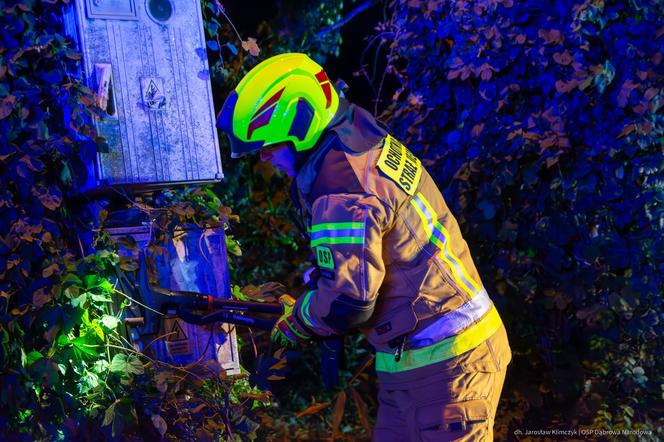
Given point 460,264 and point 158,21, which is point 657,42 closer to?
point 460,264

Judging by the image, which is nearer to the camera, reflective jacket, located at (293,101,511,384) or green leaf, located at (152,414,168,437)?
reflective jacket, located at (293,101,511,384)

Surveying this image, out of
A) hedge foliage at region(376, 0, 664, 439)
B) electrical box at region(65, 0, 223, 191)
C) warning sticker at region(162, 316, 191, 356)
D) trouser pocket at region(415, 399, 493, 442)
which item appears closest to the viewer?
trouser pocket at region(415, 399, 493, 442)

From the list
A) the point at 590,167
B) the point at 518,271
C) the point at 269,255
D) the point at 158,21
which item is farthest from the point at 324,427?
the point at 158,21

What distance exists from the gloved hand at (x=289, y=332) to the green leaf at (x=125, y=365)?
578mm

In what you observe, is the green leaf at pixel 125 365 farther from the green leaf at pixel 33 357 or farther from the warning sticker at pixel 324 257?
the warning sticker at pixel 324 257

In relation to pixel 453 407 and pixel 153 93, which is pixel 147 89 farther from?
pixel 453 407

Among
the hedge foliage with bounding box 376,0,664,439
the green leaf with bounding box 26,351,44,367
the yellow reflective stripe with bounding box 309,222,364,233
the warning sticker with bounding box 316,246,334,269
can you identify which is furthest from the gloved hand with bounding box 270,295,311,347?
the hedge foliage with bounding box 376,0,664,439

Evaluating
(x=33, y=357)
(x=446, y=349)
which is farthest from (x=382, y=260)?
(x=33, y=357)

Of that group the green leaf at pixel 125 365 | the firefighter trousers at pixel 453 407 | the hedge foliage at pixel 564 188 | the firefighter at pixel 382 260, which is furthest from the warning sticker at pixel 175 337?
the hedge foliage at pixel 564 188

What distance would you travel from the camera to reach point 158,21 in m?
3.02

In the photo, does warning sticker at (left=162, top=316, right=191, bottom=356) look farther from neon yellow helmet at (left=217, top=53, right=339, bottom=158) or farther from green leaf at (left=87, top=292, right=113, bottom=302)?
neon yellow helmet at (left=217, top=53, right=339, bottom=158)

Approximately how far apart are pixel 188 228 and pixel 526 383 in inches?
97.1

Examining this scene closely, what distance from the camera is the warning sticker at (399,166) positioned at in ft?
8.02

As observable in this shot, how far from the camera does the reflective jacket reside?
7.61ft
